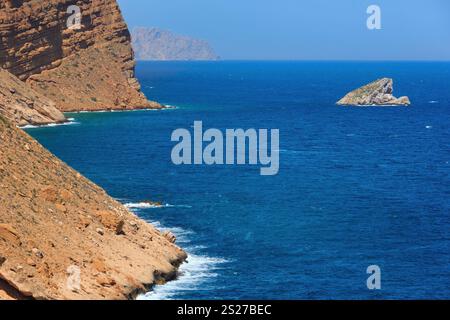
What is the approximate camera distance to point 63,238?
168 feet

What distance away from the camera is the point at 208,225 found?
70.9 meters

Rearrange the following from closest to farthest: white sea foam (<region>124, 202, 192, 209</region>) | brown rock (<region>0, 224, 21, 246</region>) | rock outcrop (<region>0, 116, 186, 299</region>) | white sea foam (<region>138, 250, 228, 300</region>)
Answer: rock outcrop (<region>0, 116, 186, 299</region>) → brown rock (<region>0, 224, 21, 246</region>) → white sea foam (<region>138, 250, 228, 300</region>) → white sea foam (<region>124, 202, 192, 209</region>)

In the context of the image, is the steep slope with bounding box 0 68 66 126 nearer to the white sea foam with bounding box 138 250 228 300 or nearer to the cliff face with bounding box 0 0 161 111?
the cliff face with bounding box 0 0 161 111

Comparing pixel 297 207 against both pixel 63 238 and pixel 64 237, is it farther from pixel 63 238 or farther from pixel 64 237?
pixel 63 238

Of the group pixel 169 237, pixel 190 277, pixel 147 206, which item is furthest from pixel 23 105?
pixel 190 277

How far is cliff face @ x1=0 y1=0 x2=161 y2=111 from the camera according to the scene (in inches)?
6575

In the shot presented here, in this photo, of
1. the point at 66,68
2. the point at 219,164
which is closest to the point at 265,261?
the point at 219,164

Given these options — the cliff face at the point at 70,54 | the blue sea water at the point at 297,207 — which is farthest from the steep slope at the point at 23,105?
the cliff face at the point at 70,54

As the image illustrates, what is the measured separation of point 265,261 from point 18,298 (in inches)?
808

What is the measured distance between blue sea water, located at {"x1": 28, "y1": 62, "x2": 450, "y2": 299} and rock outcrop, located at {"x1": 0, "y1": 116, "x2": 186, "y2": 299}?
2284 millimetres

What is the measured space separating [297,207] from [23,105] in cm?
7801

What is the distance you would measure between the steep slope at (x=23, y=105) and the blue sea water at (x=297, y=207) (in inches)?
217

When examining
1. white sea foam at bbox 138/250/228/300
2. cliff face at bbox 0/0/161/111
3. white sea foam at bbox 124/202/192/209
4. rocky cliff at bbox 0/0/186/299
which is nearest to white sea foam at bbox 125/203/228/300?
white sea foam at bbox 138/250/228/300
